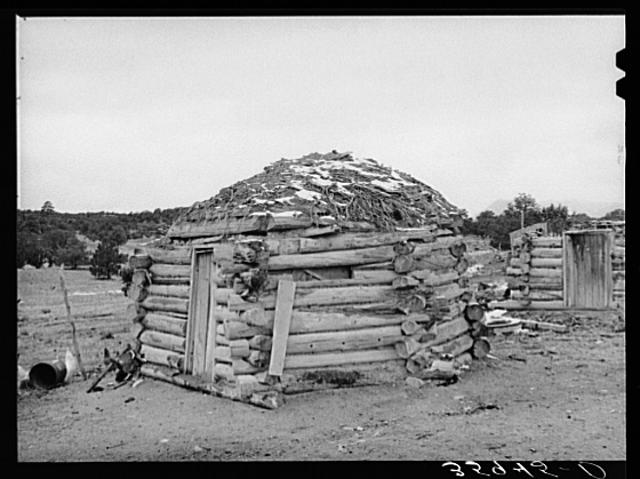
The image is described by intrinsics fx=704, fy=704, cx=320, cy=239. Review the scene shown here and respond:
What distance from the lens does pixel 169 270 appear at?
30.6 ft

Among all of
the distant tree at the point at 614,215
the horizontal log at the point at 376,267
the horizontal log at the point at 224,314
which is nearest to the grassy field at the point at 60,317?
the horizontal log at the point at 224,314

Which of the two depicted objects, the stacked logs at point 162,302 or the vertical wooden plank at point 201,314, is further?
the stacked logs at point 162,302

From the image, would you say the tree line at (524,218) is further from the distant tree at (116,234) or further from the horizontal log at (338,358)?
the distant tree at (116,234)

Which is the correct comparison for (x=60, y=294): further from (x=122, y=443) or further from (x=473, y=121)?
(x=473, y=121)

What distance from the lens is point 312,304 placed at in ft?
26.0

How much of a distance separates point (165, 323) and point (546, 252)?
7072mm

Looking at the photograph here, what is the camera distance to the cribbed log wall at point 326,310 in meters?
7.69

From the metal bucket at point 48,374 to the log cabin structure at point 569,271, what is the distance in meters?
7.34

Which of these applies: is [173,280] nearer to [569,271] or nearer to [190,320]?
[190,320]

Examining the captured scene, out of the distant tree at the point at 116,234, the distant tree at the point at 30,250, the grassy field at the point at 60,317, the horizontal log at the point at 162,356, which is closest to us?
the horizontal log at the point at 162,356
